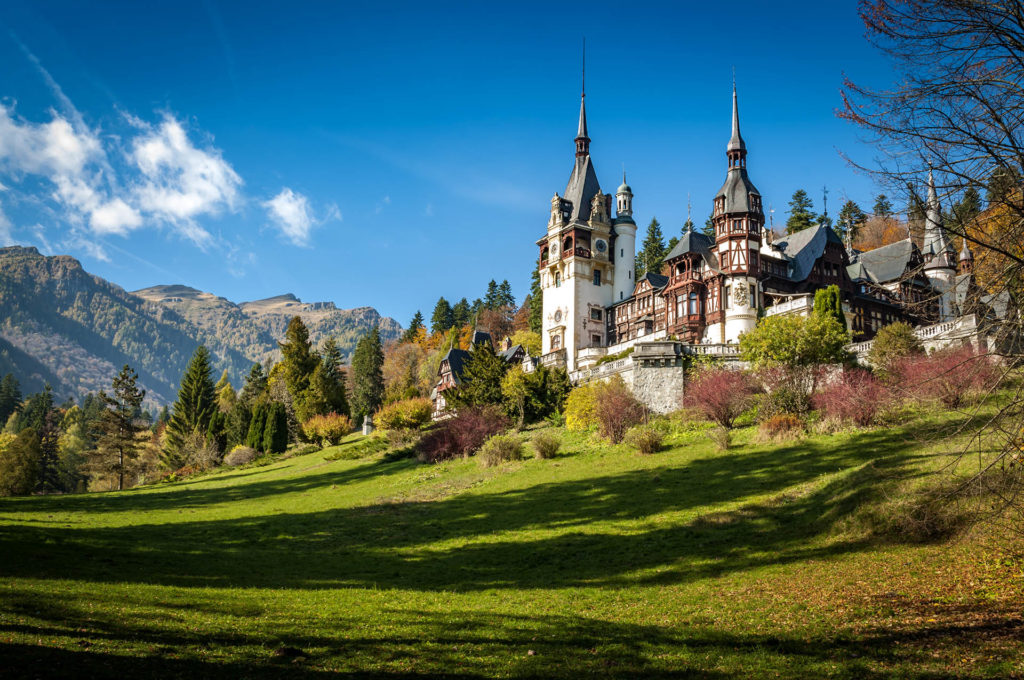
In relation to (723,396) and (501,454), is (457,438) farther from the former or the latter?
(723,396)

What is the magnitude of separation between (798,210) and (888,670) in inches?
3000

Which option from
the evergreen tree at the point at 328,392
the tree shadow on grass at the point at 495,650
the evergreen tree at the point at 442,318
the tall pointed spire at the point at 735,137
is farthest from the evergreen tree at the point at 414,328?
the tree shadow on grass at the point at 495,650

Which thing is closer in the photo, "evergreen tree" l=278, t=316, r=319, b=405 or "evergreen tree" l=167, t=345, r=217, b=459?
"evergreen tree" l=167, t=345, r=217, b=459

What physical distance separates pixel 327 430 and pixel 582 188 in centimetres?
3401

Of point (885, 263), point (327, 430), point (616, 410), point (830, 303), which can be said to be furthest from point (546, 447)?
point (885, 263)

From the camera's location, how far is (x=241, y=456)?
190 ft

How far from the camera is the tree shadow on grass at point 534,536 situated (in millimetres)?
15930

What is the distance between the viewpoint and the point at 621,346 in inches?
2286

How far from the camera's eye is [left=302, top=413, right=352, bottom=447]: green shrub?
57469mm

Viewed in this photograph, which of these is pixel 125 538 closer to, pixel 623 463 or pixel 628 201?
pixel 623 463

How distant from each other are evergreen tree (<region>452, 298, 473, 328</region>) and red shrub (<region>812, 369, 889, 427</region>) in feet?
263

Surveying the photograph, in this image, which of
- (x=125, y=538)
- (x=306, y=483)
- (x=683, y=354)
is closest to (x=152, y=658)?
(x=125, y=538)

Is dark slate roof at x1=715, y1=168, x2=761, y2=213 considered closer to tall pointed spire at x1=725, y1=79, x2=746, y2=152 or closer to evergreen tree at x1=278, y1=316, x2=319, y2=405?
tall pointed spire at x1=725, y1=79, x2=746, y2=152

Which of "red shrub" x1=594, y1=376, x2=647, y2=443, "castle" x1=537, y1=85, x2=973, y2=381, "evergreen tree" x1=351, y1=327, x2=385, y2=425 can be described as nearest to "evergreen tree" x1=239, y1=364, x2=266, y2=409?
"evergreen tree" x1=351, y1=327, x2=385, y2=425
